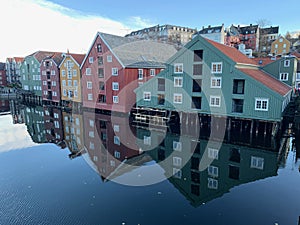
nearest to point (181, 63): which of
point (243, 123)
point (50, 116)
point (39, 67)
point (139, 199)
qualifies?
point (243, 123)

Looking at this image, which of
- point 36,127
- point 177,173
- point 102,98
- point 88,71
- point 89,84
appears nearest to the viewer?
point 177,173

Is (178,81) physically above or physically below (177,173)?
above

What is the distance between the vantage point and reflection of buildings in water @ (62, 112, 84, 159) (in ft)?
59.8

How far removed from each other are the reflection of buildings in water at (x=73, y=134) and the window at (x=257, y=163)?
12928mm

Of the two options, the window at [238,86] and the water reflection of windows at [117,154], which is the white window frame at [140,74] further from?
the water reflection of windows at [117,154]

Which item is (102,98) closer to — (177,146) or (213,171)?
(177,146)

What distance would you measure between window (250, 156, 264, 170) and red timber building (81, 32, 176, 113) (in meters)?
18.5

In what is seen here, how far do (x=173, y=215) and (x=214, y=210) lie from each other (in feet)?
6.16

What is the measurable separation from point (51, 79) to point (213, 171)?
129 ft

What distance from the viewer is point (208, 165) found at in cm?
1420

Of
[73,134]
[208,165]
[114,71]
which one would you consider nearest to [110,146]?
[73,134]

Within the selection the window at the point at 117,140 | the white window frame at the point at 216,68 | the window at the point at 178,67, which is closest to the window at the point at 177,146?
the window at the point at 117,140

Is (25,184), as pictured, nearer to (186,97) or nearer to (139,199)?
(139,199)

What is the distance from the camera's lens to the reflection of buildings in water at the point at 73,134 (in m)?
18.2
